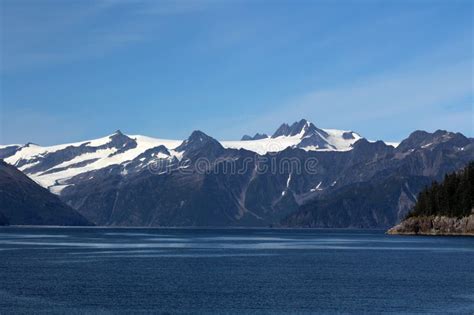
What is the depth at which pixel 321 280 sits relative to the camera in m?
111

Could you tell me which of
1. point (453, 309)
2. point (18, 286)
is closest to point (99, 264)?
point (18, 286)

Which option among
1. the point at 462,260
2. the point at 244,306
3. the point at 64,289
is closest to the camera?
the point at 244,306

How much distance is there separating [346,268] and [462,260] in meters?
28.9

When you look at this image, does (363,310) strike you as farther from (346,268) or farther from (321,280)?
(346,268)

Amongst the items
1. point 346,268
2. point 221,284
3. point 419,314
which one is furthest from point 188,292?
point 346,268

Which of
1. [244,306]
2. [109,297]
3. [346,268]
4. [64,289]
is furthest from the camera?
[346,268]

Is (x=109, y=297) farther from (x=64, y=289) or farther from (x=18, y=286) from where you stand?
(x=18, y=286)

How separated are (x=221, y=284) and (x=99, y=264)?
41.5m

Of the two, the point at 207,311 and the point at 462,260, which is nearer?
the point at 207,311

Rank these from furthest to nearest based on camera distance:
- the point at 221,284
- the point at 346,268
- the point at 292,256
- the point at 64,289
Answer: the point at 292,256, the point at 346,268, the point at 221,284, the point at 64,289

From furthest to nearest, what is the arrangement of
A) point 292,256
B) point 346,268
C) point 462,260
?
point 292,256, point 462,260, point 346,268

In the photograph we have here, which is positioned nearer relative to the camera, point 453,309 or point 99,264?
point 453,309

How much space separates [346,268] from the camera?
133 meters

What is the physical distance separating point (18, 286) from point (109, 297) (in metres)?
17.9
